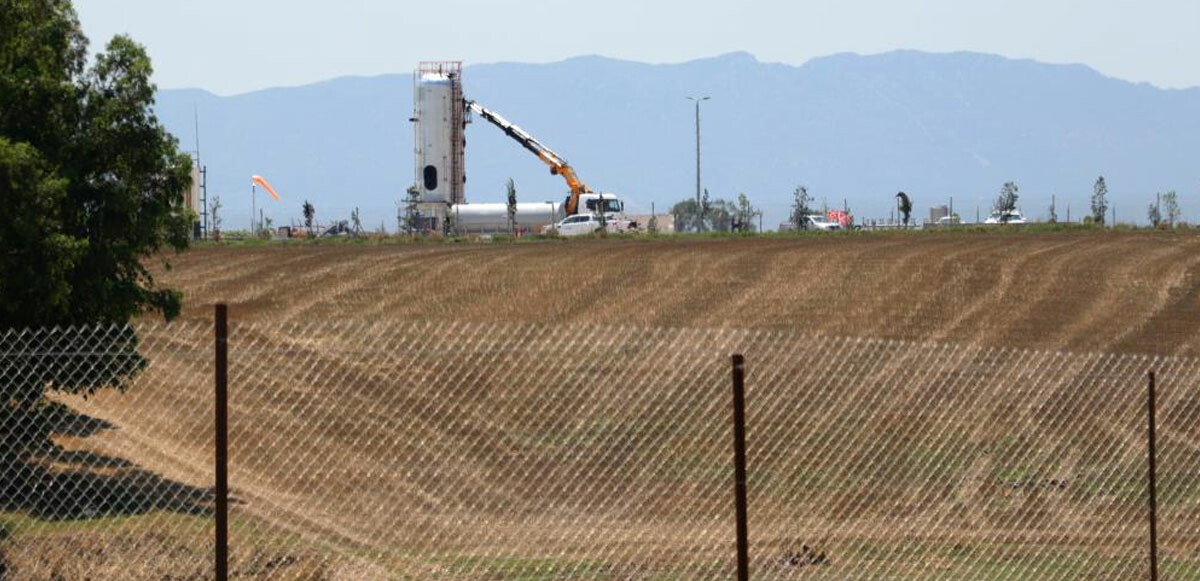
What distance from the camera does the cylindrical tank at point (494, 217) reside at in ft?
295

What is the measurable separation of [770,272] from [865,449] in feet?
76.3

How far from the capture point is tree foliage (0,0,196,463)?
20.2 meters

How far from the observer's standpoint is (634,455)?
22672 millimetres

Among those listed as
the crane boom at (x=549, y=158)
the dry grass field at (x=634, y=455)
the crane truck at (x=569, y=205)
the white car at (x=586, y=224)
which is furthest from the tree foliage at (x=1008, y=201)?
the dry grass field at (x=634, y=455)

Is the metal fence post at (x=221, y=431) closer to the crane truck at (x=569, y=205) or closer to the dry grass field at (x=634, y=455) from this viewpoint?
the dry grass field at (x=634, y=455)

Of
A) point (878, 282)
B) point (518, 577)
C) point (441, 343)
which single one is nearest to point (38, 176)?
point (518, 577)

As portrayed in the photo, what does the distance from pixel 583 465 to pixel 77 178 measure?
6284 mm

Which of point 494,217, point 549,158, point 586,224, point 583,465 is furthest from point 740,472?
point 549,158

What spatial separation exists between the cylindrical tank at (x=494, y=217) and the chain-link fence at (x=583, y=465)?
6050cm

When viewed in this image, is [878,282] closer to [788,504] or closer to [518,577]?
[788,504]

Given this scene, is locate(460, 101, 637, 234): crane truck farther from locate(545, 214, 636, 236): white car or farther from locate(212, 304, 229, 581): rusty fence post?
locate(212, 304, 229, 581): rusty fence post

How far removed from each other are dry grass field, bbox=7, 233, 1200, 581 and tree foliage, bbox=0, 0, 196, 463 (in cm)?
150

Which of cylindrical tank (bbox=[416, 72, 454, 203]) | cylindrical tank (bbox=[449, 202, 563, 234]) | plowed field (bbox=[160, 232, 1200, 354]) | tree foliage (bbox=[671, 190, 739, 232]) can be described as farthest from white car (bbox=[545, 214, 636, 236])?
plowed field (bbox=[160, 232, 1200, 354])

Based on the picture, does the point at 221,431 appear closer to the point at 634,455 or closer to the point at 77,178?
the point at 77,178
